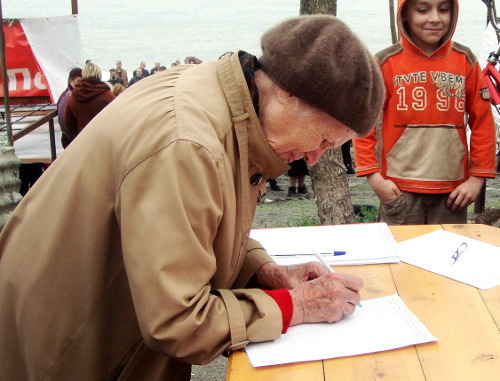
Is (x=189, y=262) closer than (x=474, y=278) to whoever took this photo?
Yes

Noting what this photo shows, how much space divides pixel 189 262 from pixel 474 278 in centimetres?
93

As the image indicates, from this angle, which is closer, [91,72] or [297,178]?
[91,72]

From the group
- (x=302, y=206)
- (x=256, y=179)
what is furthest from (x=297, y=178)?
(x=256, y=179)

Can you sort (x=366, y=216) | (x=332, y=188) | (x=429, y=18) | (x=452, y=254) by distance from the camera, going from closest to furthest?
(x=452, y=254) → (x=429, y=18) → (x=332, y=188) → (x=366, y=216)

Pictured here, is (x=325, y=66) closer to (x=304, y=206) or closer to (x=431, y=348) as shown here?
(x=431, y=348)

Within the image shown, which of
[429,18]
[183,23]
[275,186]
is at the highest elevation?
[429,18]

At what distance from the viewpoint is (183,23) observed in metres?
21.1

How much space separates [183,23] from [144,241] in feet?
68.5

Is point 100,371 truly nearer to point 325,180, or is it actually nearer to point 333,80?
point 333,80

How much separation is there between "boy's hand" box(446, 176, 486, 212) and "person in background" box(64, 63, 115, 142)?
14.3 ft

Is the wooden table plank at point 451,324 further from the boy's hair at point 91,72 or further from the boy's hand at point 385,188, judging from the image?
the boy's hair at point 91,72

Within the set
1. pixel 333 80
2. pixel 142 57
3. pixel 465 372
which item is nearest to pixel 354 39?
pixel 333 80

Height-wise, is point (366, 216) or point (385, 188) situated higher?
point (385, 188)

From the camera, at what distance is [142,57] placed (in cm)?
1750
